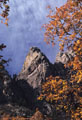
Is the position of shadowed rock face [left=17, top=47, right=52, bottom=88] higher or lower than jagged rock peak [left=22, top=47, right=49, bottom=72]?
lower

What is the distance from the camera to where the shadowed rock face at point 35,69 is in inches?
2262

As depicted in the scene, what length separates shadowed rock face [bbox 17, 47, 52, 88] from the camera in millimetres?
57456

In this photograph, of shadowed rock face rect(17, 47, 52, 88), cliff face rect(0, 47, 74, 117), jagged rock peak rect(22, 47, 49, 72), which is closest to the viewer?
cliff face rect(0, 47, 74, 117)

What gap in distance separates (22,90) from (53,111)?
17524 mm

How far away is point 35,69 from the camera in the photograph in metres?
60.6

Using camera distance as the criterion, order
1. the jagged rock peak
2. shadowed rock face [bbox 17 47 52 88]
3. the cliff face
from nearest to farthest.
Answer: the cliff face
shadowed rock face [bbox 17 47 52 88]
the jagged rock peak

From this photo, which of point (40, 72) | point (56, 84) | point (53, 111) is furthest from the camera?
point (40, 72)

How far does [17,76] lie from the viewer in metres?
63.1

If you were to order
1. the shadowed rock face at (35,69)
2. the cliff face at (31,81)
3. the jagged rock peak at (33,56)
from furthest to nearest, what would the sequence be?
the jagged rock peak at (33,56) → the shadowed rock face at (35,69) → the cliff face at (31,81)

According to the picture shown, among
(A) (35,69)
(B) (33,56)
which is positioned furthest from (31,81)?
(B) (33,56)

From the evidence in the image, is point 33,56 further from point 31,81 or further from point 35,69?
point 31,81

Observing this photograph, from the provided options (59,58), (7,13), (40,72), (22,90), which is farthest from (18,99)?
(7,13)

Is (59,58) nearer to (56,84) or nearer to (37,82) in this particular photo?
(37,82)

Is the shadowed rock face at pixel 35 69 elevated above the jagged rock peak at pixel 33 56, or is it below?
below
